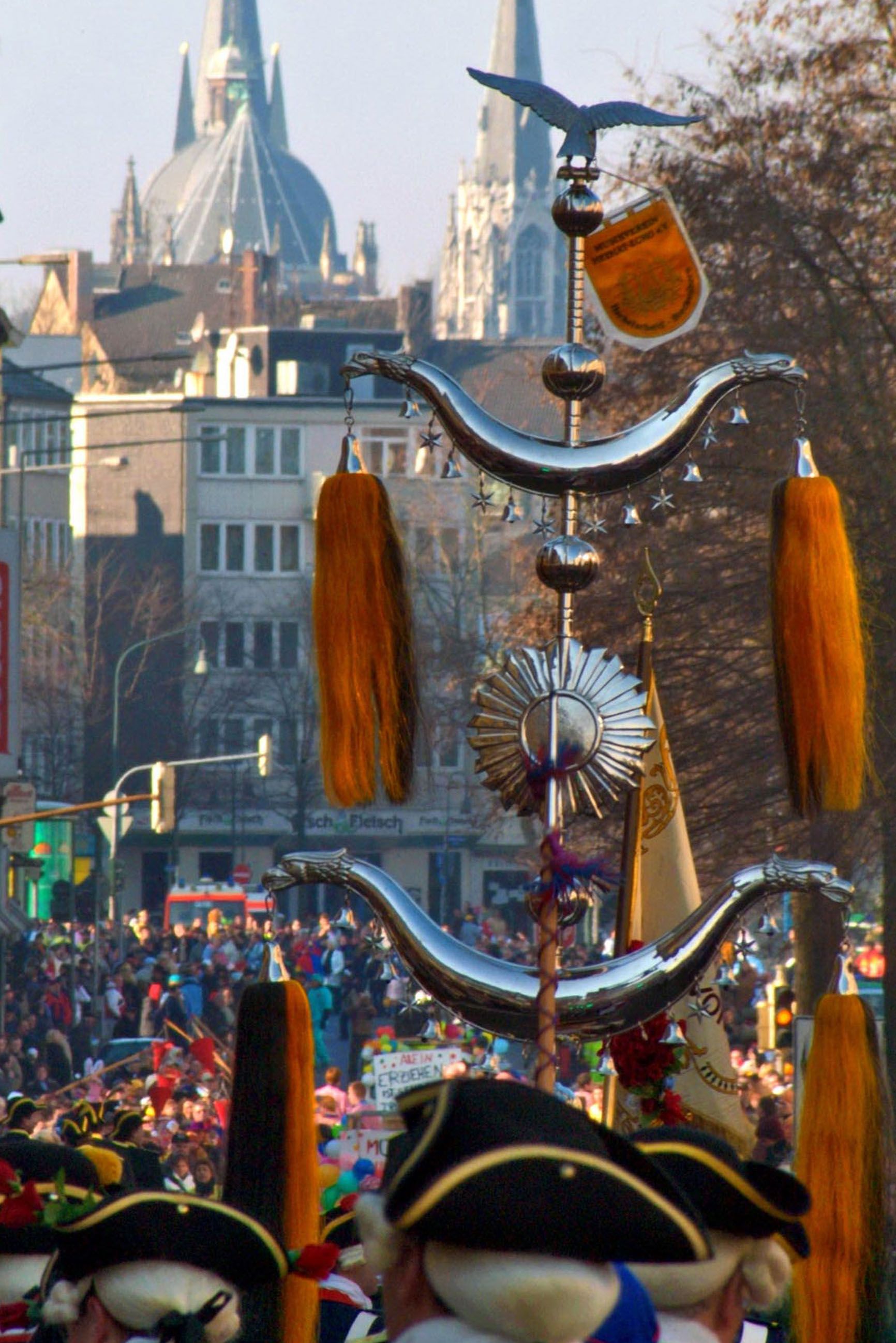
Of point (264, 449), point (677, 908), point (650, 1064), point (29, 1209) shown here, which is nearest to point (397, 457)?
point (264, 449)

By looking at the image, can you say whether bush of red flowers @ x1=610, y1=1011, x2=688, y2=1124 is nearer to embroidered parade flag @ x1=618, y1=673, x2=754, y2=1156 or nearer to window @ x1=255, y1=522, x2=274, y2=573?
embroidered parade flag @ x1=618, y1=673, x2=754, y2=1156

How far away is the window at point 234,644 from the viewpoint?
247 feet

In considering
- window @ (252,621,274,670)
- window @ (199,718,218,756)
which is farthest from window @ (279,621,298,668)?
window @ (199,718,218,756)

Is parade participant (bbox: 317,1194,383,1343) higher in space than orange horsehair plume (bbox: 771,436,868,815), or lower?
lower

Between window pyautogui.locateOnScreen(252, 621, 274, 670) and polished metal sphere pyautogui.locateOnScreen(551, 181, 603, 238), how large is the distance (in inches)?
2678

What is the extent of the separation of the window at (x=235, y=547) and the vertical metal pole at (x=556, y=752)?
71699mm

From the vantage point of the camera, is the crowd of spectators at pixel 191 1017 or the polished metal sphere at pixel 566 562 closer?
the polished metal sphere at pixel 566 562

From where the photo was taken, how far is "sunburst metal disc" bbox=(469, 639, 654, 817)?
6.39 meters

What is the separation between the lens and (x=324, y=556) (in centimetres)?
703

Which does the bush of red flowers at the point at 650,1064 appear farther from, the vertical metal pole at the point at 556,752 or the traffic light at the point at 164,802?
the traffic light at the point at 164,802

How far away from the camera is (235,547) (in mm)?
78688

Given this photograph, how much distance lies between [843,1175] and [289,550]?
72830 millimetres

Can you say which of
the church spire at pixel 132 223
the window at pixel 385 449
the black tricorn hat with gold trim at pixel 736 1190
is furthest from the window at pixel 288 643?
the church spire at pixel 132 223

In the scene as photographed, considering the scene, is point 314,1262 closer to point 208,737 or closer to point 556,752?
point 556,752
